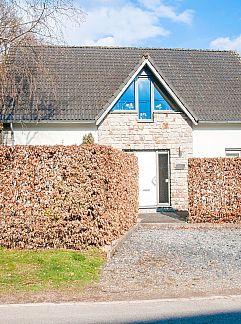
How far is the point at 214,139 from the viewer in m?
20.7

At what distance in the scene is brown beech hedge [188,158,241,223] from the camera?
616 inches

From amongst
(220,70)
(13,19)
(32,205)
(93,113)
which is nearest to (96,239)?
(32,205)

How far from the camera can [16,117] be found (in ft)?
62.1

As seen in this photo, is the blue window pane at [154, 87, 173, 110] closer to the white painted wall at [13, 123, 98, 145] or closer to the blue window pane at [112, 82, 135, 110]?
the blue window pane at [112, 82, 135, 110]

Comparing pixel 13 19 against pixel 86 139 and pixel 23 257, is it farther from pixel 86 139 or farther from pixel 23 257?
pixel 23 257

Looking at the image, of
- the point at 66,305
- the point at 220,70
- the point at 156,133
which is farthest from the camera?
the point at 220,70

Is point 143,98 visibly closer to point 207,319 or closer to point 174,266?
point 174,266

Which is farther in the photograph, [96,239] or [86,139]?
[86,139]

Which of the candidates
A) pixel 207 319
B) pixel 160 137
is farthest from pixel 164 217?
pixel 207 319

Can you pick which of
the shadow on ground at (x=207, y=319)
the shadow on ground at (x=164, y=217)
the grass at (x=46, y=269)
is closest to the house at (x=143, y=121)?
the shadow on ground at (x=164, y=217)

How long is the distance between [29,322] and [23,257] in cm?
375

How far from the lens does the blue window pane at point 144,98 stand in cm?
1964

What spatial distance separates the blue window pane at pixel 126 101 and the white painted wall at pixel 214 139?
3.10 metres

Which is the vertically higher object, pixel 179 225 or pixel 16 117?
pixel 16 117
